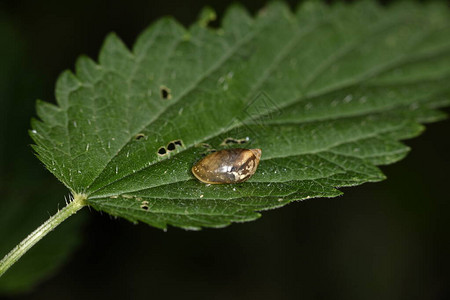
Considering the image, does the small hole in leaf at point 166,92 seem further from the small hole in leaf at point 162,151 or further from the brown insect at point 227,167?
the brown insect at point 227,167

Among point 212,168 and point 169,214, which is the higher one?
point 212,168

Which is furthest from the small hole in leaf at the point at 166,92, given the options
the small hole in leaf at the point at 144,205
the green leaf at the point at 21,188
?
the green leaf at the point at 21,188

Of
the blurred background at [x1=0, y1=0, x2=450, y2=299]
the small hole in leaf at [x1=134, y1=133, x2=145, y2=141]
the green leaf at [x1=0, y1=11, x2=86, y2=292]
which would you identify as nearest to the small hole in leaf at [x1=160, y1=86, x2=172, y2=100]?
the small hole in leaf at [x1=134, y1=133, x2=145, y2=141]

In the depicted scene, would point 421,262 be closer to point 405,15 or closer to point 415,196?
point 415,196

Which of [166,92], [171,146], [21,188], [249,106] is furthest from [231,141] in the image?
[21,188]

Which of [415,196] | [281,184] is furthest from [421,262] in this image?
[281,184]

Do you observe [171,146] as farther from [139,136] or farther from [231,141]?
[231,141]
